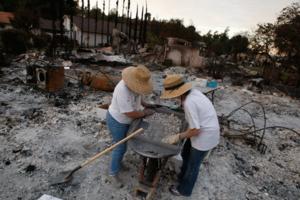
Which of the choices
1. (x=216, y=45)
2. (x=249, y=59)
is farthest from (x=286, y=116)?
(x=216, y=45)

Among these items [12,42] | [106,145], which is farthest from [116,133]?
[12,42]

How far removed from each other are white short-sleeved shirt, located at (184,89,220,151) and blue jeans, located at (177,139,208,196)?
11cm

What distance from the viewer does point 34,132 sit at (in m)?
3.97

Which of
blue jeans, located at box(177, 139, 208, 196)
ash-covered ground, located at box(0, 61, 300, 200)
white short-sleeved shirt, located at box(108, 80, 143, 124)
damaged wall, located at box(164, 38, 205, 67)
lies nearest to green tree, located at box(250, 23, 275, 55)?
damaged wall, located at box(164, 38, 205, 67)

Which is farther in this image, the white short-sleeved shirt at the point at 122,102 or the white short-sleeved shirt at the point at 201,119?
the white short-sleeved shirt at the point at 122,102

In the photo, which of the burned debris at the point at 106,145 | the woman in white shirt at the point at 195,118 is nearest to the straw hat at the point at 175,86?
the woman in white shirt at the point at 195,118

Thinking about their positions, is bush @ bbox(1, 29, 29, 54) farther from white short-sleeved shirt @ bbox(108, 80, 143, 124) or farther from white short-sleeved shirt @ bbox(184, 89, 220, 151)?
A: white short-sleeved shirt @ bbox(184, 89, 220, 151)

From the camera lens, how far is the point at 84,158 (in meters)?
3.41

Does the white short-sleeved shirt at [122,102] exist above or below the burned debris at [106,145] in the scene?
above

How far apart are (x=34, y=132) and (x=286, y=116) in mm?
6693

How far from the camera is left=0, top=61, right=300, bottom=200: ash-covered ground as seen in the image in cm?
281

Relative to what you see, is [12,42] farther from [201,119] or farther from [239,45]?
[239,45]

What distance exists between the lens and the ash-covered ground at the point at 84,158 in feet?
9.23

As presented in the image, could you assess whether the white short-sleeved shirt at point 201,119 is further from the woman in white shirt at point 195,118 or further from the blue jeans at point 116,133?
the blue jeans at point 116,133
